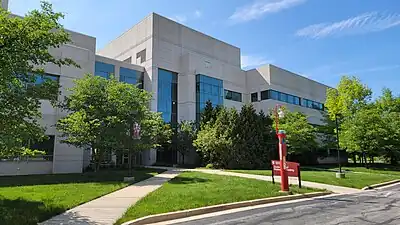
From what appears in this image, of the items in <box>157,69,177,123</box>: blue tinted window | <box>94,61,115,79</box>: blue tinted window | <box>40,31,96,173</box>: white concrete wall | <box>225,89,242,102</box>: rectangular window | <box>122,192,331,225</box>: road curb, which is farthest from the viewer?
<box>225,89,242,102</box>: rectangular window

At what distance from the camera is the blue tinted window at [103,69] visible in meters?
35.4

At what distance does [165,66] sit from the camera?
133ft

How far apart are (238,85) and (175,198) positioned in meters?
39.3

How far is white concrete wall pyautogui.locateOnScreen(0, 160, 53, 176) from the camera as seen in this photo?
22234 millimetres

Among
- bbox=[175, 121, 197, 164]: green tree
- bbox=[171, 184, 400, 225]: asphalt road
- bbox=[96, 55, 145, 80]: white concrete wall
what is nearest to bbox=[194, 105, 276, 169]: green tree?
bbox=[175, 121, 197, 164]: green tree

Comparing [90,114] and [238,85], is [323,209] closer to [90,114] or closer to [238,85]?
[90,114]

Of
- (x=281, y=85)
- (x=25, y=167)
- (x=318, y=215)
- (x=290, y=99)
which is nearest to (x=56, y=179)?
(x=25, y=167)

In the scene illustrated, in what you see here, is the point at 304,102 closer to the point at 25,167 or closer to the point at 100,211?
the point at 25,167

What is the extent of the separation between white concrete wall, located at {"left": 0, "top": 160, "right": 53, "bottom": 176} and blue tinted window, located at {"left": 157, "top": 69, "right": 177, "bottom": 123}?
1648 centimetres

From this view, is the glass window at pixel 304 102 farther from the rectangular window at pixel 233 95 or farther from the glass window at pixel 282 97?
the rectangular window at pixel 233 95

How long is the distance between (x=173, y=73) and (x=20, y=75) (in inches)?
1255

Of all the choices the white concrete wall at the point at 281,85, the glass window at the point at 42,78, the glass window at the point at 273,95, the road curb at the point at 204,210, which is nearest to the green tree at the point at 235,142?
the white concrete wall at the point at 281,85

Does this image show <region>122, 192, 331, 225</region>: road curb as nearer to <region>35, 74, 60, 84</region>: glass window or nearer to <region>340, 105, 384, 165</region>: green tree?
<region>35, 74, 60, 84</region>: glass window

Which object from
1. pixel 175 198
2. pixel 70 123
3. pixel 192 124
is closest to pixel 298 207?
pixel 175 198
